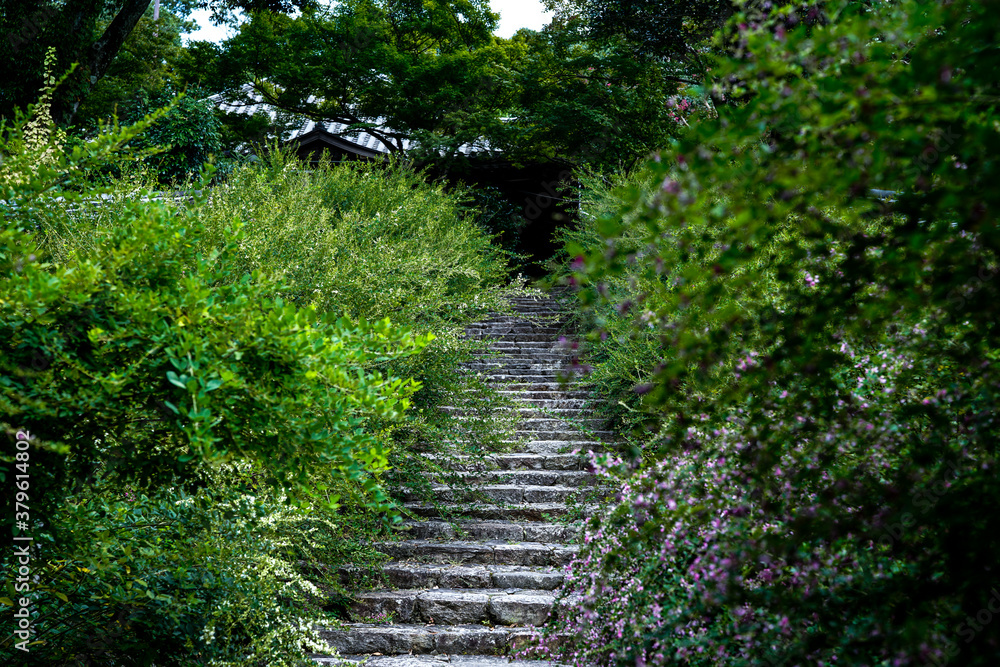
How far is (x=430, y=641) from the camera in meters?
4.31

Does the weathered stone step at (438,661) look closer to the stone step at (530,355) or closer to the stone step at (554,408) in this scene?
the stone step at (554,408)

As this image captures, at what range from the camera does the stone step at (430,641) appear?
14.0 ft

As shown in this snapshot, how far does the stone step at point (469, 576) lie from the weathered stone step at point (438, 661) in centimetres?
66

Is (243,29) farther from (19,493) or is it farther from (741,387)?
(741,387)

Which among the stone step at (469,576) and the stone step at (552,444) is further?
the stone step at (552,444)

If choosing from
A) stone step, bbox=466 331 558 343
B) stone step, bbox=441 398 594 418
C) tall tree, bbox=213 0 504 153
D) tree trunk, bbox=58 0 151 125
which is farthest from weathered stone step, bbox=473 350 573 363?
tall tree, bbox=213 0 504 153

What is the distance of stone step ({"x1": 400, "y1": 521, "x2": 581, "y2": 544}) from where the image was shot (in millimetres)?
5371

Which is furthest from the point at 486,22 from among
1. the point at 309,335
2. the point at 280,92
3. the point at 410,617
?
the point at 309,335

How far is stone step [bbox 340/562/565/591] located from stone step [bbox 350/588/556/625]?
7 centimetres

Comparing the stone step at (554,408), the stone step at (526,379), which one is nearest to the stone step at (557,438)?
the stone step at (554,408)

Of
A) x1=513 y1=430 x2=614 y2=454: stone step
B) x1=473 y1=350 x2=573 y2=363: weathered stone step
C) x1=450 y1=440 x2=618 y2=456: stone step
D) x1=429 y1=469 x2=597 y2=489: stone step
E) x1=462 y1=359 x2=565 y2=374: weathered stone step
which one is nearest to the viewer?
x1=429 y1=469 x2=597 y2=489: stone step

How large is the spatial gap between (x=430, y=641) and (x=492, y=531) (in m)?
1.28

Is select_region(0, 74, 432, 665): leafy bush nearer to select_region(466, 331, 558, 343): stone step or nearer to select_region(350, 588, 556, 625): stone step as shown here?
select_region(350, 588, 556, 625): stone step

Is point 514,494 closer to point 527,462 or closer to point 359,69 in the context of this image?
point 527,462
